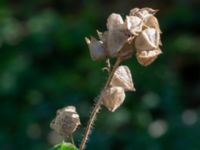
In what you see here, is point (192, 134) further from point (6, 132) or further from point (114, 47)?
point (114, 47)

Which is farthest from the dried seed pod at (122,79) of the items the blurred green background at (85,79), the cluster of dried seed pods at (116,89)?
the blurred green background at (85,79)

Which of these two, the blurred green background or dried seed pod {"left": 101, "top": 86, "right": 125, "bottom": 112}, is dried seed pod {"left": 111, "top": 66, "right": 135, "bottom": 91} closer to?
dried seed pod {"left": 101, "top": 86, "right": 125, "bottom": 112}

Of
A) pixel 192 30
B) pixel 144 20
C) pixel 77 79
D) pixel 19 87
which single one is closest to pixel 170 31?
pixel 192 30

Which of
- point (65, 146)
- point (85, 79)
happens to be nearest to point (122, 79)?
point (65, 146)

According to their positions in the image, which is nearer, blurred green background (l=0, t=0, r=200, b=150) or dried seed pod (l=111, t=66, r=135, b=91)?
dried seed pod (l=111, t=66, r=135, b=91)

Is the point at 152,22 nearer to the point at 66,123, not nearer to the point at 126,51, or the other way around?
the point at 126,51

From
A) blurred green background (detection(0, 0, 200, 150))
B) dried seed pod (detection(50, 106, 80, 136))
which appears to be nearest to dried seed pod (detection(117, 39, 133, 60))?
dried seed pod (detection(50, 106, 80, 136))
